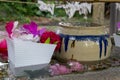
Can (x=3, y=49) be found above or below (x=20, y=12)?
above

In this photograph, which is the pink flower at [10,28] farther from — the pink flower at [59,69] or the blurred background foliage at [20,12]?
the blurred background foliage at [20,12]

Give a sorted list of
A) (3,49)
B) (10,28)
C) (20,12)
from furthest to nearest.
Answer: (20,12)
(3,49)
(10,28)

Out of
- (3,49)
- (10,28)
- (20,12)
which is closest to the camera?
(10,28)

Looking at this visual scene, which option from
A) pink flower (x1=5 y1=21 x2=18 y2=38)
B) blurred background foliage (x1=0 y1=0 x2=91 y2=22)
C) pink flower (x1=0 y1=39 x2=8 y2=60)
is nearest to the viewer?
pink flower (x1=5 y1=21 x2=18 y2=38)

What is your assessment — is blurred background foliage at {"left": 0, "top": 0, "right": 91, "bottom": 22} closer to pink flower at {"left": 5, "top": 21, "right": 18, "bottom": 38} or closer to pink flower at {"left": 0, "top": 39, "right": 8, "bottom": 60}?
pink flower at {"left": 0, "top": 39, "right": 8, "bottom": 60}

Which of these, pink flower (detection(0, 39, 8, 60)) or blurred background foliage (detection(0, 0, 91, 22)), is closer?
pink flower (detection(0, 39, 8, 60))

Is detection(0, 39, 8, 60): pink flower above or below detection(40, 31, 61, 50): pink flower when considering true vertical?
below

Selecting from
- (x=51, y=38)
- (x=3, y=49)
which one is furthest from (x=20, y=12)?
(x=51, y=38)

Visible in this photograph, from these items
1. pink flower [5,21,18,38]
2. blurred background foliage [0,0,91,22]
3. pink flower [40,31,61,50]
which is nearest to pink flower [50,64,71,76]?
pink flower [40,31,61,50]

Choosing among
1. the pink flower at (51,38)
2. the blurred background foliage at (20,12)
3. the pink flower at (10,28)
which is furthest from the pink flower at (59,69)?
the blurred background foliage at (20,12)

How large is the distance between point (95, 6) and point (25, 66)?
1427 mm

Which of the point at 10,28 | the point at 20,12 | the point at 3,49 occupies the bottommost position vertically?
the point at 20,12

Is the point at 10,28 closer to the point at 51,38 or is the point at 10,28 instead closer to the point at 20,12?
the point at 51,38

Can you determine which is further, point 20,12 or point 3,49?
point 20,12
